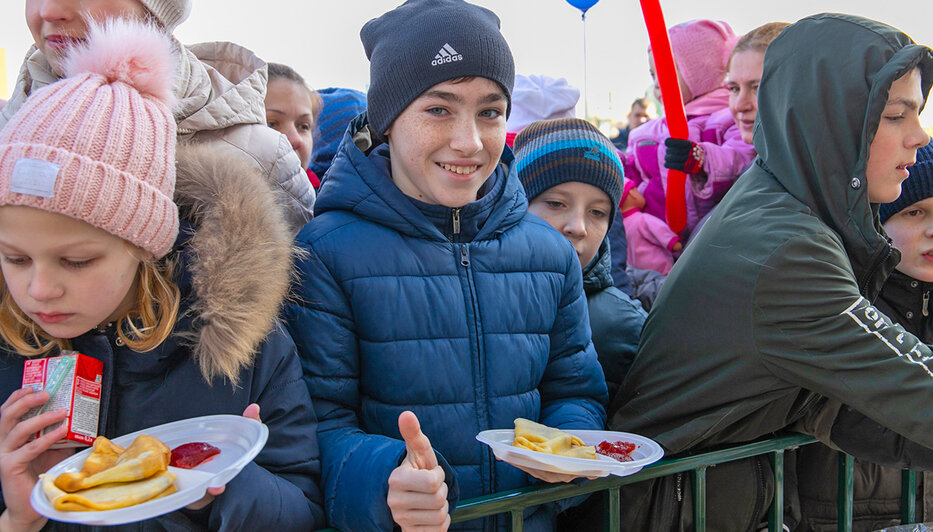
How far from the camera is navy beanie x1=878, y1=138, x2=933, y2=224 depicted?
267 cm

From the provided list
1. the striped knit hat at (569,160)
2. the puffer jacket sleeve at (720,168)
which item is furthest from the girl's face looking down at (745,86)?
the striped knit hat at (569,160)

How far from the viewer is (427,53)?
1.94 m

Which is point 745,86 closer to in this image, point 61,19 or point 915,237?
point 915,237

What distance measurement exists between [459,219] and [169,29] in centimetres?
120

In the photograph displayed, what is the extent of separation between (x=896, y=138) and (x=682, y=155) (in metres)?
1.18

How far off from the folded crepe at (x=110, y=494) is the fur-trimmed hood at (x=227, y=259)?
327 millimetres

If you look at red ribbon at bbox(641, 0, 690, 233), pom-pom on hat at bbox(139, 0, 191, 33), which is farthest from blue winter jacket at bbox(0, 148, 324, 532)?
red ribbon at bbox(641, 0, 690, 233)

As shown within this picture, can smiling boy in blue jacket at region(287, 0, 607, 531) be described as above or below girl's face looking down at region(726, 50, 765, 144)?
below

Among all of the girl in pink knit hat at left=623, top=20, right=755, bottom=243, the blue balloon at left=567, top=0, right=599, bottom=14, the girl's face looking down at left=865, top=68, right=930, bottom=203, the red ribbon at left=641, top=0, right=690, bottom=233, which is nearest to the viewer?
the girl's face looking down at left=865, top=68, right=930, bottom=203

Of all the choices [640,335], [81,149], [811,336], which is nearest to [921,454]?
[811,336]

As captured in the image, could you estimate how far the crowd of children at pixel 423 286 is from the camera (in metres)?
1.50

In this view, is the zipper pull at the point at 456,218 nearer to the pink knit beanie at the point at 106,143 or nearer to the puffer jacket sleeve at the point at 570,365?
the puffer jacket sleeve at the point at 570,365

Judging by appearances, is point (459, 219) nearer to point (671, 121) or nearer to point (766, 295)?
point (766, 295)

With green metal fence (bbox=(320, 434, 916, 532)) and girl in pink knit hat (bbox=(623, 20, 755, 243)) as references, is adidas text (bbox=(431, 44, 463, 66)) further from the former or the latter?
girl in pink knit hat (bbox=(623, 20, 755, 243))
